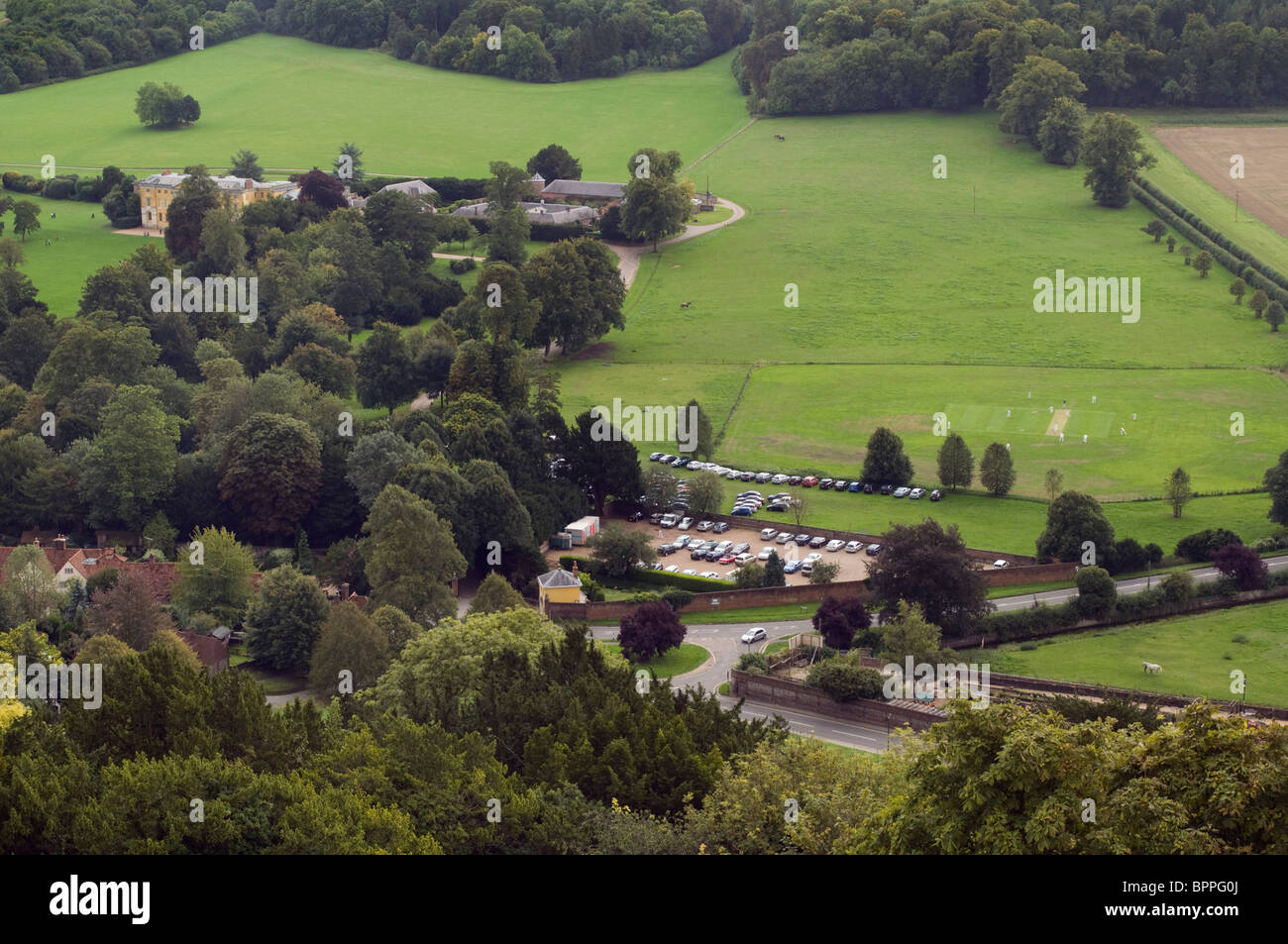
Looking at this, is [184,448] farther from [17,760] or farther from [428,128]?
[428,128]

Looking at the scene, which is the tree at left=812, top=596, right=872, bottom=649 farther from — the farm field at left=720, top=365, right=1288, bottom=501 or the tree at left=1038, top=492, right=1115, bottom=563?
the farm field at left=720, top=365, right=1288, bottom=501

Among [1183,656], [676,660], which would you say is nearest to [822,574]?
[676,660]

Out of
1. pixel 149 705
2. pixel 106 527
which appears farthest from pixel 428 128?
pixel 149 705

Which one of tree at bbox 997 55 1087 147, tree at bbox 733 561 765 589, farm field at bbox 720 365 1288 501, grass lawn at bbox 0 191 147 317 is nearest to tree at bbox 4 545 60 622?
tree at bbox 733 561 765 589

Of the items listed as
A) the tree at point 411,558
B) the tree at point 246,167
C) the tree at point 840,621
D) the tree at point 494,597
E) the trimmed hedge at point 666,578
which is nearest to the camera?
the tree at point 840,621

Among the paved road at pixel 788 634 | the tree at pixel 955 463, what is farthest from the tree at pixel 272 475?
the tree at pixel 955 463

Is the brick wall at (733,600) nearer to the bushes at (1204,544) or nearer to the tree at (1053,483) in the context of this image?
the tree at (1053,483)
